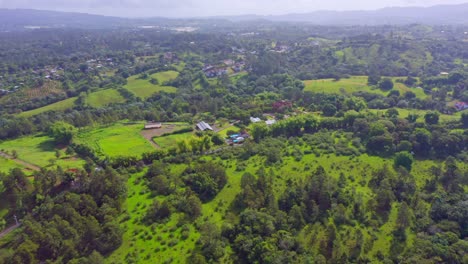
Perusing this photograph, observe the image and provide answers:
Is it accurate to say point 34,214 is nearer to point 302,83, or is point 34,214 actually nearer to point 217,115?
point 217,115

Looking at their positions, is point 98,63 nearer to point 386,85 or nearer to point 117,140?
point 117,140

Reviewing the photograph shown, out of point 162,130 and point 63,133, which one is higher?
point 63,133

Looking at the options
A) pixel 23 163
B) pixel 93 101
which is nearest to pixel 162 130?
pixel 23 163

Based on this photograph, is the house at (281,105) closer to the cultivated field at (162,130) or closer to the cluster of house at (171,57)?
the cultivated field at (162,130)

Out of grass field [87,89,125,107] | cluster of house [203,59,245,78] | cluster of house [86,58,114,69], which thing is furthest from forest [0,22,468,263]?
cluster of house [86,58,114,69]

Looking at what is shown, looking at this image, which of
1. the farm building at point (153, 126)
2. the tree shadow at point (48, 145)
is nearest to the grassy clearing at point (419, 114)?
the farm building at point (153, 126)

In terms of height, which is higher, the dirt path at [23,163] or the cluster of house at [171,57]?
the cluster of house at [171,57]
